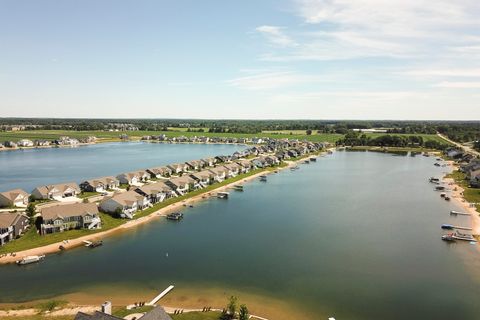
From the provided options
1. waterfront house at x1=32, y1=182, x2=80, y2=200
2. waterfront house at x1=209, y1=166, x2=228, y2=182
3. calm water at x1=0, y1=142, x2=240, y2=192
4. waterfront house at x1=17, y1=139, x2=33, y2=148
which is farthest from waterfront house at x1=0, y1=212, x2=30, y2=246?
waterfront house at x1=17, y1=139, x2=33, y2=148

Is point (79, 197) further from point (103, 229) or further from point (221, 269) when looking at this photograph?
point (221, 269)

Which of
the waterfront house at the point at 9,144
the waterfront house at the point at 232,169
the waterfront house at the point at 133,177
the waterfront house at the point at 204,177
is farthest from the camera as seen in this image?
the waterfront house at the point at 9,144

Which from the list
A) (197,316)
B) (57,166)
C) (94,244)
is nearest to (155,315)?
(197,316)

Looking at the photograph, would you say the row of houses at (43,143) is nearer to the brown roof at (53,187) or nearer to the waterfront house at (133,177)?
the waterfront house at (133,177)

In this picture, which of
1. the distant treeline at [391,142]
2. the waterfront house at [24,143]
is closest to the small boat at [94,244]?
the waterfront house at [24,143]

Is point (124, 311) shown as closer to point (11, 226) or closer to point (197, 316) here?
point (197, 316)
